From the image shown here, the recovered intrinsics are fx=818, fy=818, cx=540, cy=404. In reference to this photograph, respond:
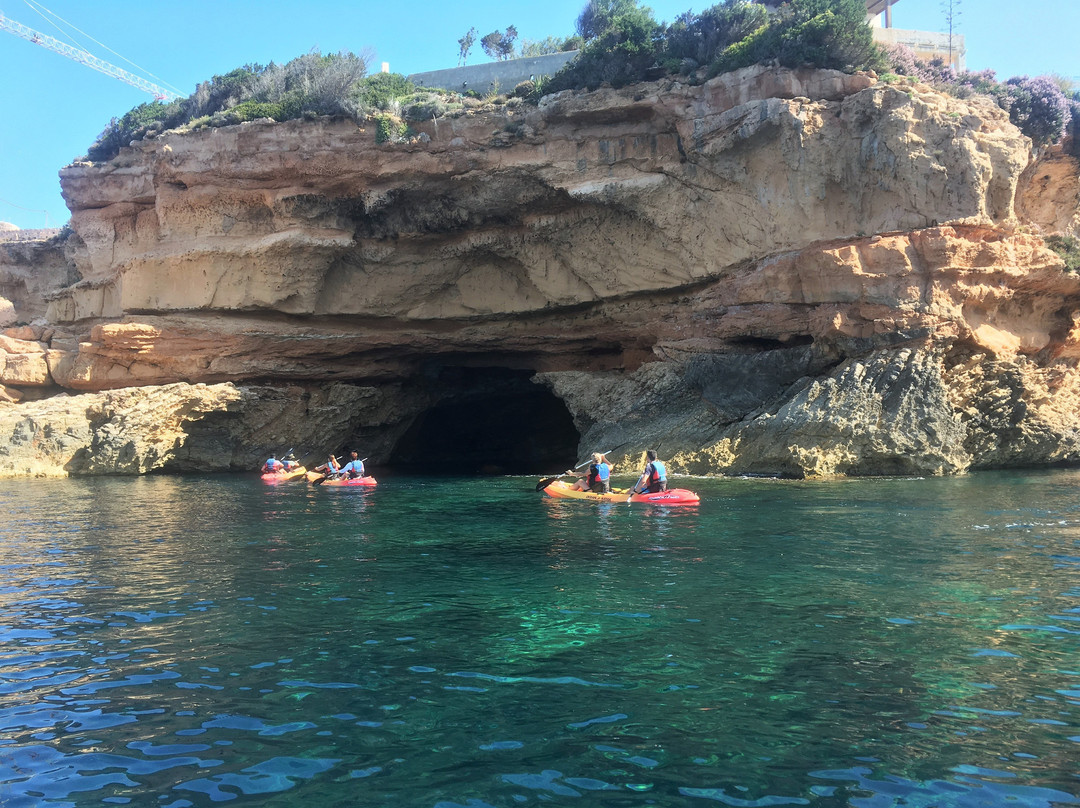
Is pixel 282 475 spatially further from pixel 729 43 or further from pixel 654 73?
pixel 729 43

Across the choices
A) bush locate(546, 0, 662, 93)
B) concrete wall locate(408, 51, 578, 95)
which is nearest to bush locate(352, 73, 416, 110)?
concrete wall locate(408, 51, 578, 95)

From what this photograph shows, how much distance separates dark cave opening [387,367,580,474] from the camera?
3331cm

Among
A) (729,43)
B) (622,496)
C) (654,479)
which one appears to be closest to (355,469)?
(622,496)

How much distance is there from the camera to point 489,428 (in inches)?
1479

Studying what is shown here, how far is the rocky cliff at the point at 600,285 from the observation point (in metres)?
20.1

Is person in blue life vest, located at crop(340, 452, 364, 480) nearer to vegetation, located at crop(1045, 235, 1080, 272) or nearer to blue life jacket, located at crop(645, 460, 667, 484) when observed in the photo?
blue life jacket, located at crop(645, 460, 667, 484)

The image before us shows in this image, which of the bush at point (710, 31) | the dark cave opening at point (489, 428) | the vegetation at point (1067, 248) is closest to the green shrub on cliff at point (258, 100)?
the bush at point (710, 31)

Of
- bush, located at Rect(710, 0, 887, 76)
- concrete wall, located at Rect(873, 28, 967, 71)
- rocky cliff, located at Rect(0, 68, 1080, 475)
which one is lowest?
rocky cliff, located at Rect(0, 68, 1080, 475)

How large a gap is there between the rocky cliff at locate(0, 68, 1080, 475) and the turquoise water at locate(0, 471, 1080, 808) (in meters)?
9.33

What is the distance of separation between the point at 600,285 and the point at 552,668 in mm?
20436

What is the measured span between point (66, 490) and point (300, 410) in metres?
9.65

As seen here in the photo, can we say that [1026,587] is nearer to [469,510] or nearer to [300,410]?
[469,510]

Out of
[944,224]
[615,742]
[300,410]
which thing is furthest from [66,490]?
[944,224]

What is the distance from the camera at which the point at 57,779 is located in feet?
14.6
